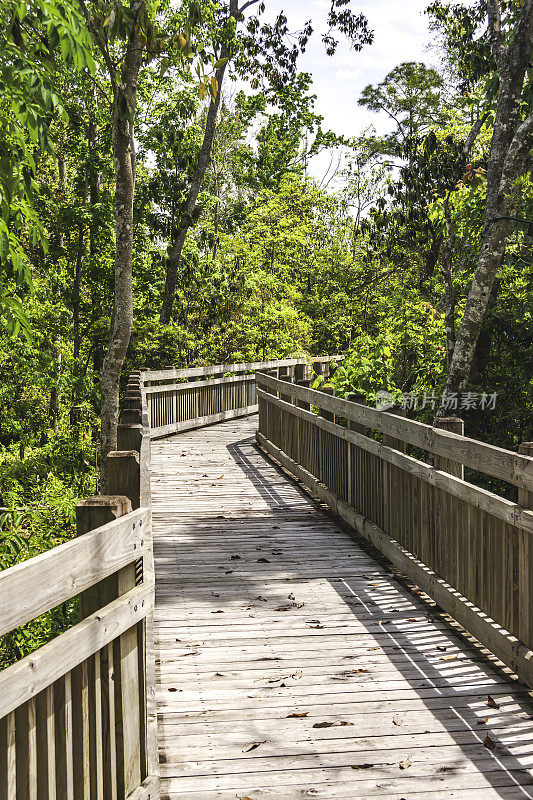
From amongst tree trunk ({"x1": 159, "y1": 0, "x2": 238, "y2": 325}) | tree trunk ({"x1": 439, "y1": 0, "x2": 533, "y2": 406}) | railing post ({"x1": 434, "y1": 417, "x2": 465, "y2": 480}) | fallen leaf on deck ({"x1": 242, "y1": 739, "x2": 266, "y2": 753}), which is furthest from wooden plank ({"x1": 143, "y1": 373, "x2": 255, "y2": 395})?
fallen leaf on deck ({"x1": 242, "y1": 739, "x2": 266, "y2": 753})

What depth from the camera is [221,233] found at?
25.5 m

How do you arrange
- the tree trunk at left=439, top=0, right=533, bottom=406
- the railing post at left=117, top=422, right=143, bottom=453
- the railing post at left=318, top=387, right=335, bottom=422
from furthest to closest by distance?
the railing post at left=318, top=387, right=335, bottom=422 < the tree trunk at left=439, top=0, right=533, bottom=406 < the railing post at left=117, top=422, right=143, bottom=453

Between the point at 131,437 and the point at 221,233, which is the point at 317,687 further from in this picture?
the point at 221,233

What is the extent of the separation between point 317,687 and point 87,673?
82.4 inches

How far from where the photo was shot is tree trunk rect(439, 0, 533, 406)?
8.20 meters

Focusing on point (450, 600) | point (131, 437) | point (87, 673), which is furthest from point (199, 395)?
point (87, 673)

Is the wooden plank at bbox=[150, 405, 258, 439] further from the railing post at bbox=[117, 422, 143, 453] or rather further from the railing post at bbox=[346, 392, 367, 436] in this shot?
the railing post at bbox=[117, 422, 143, 453]

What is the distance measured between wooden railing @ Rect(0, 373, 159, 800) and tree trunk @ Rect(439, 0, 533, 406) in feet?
20.1

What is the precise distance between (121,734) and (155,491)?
7065 millimetres

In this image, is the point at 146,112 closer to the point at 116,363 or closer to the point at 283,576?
the point at 116,363

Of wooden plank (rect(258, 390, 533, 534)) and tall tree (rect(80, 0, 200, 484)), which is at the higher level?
tall tree (rect(80, 0, 200, 484))

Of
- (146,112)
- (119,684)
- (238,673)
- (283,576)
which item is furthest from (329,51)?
(119,684)

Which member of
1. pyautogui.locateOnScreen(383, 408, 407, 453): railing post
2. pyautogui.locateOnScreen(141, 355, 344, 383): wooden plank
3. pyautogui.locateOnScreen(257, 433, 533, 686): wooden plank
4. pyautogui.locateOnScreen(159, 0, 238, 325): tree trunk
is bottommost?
pyautogui.locateOnScreen(257, 433, 533, 686): wooden plank

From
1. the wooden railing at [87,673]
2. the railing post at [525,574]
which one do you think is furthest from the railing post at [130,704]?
the railing post at [525,574]
